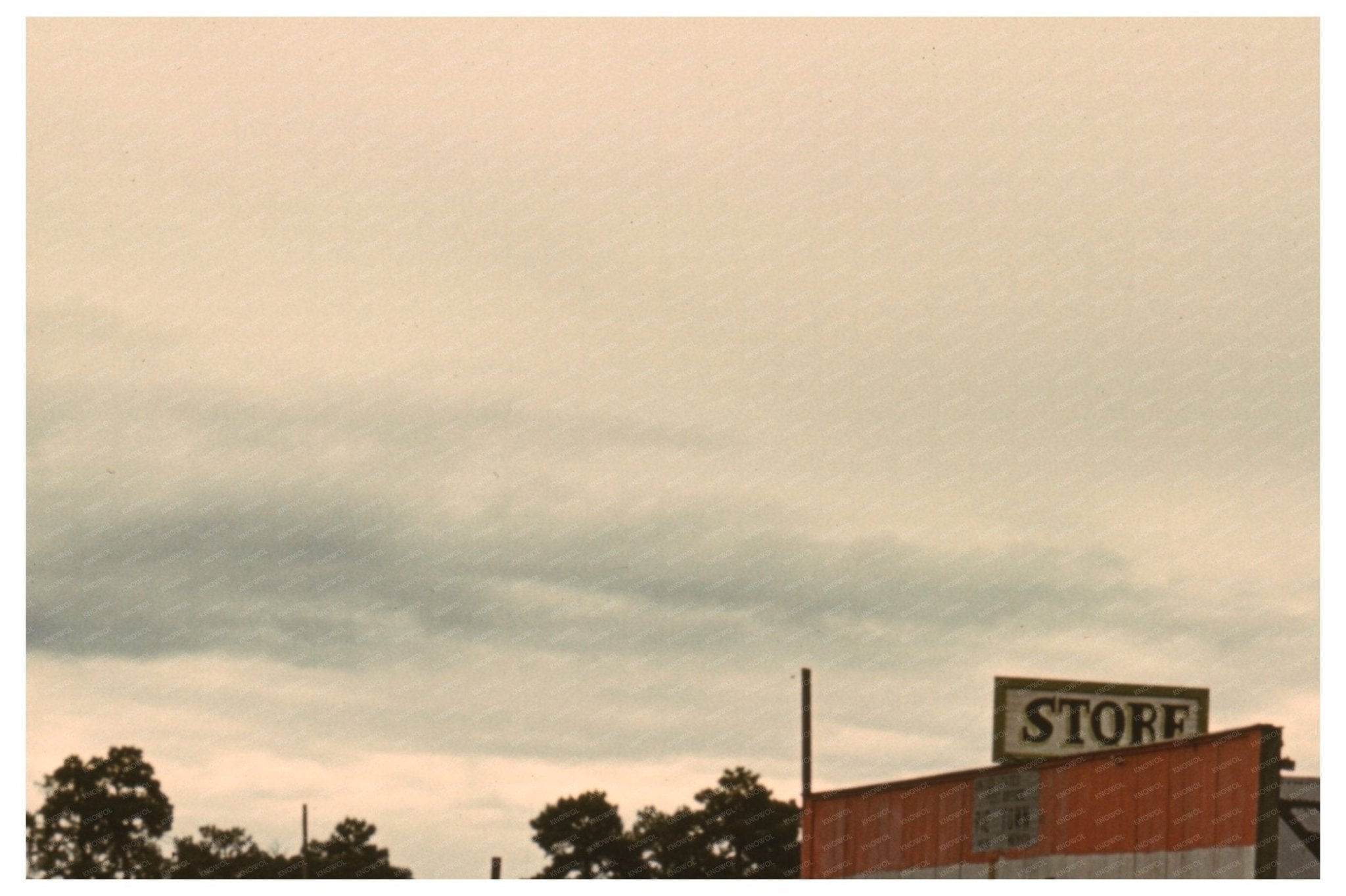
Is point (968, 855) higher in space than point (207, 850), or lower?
higher

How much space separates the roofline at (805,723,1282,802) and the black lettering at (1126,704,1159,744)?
373 centimetres

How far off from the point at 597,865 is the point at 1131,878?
91925 mm

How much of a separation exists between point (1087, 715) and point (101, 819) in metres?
99.3

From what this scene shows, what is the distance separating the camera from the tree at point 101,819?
380 ft

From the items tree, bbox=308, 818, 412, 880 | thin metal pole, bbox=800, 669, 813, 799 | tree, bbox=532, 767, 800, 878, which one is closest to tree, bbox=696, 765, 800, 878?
tree, bbox=532, 767, 800, 878

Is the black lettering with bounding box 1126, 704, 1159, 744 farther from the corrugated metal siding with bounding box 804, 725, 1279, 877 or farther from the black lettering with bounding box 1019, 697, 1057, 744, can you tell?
the corrugated metal siding with bounding box 804, 725, 1279, 877

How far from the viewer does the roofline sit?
23553 mm

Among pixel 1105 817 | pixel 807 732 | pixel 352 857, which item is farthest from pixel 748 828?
pixel 1105 817

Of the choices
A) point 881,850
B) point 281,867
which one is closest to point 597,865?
point 281,867

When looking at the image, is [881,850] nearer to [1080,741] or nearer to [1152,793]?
[1080,741]
